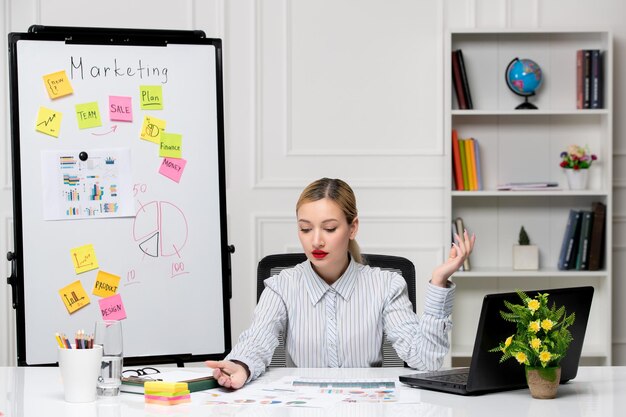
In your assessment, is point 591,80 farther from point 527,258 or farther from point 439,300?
point 439,300

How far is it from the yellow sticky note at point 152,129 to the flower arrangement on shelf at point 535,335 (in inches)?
60.2

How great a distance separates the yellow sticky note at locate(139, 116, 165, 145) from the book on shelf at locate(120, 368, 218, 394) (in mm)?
1103

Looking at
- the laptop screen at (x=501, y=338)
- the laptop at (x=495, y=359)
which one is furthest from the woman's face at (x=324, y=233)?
the laptop screen at (x=501, y=338)

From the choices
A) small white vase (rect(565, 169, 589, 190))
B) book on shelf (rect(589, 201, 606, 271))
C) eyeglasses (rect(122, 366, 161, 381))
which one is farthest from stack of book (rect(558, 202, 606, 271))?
eyeglasses (rect(122, 366, 161, 381))

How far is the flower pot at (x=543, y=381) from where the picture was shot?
1.81 m

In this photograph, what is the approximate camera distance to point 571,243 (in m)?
4.02

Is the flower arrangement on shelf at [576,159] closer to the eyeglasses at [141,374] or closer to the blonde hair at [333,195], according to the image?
the blonde hair at [333,195]

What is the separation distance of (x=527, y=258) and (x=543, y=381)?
2267 mm

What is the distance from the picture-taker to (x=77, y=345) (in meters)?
1.84

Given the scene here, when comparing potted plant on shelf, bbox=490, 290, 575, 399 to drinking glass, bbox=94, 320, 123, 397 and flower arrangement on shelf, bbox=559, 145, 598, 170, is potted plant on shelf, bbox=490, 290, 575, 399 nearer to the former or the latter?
drinking glass, bbox=94, 320, 123, 397

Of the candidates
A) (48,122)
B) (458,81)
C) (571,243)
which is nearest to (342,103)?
(458,81)

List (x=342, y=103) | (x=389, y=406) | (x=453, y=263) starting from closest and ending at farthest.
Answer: (x=389, y=406) → (x=453, y=263) → (x=342, y=103)

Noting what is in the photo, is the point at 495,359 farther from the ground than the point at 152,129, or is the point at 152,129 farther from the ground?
the point at 152,129

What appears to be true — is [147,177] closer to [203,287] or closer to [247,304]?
[203,287]
